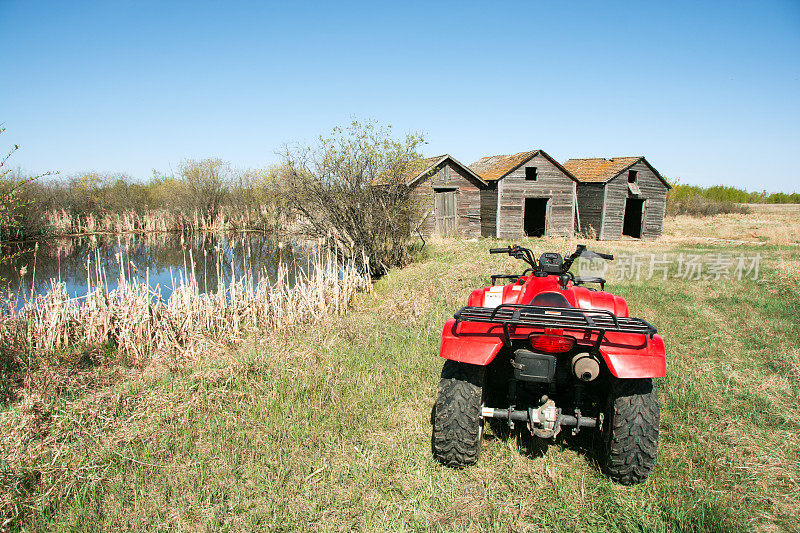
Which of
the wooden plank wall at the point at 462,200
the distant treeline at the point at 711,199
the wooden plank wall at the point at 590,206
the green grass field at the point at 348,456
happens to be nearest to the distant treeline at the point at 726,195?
the distant treeline at the point at 711,199

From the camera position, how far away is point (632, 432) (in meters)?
2.85

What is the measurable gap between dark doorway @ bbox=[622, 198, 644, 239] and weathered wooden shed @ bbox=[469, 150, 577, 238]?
4946mm

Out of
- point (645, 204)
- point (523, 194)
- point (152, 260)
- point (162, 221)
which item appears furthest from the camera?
point (162, 221)

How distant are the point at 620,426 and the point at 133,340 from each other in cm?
724

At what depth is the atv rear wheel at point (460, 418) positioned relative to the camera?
3066 millimetres

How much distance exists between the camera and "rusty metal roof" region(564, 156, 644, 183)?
2067cm

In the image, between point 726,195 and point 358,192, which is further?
point 726,195

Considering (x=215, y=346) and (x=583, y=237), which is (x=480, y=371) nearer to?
→ (x=215, y=346)

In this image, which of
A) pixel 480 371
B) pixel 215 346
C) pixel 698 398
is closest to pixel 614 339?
pixel 480 371

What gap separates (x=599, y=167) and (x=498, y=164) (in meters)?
5.29

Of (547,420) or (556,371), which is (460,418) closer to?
(547,420)

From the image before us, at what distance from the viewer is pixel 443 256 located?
1415 cm

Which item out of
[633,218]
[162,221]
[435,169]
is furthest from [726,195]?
[162,221]

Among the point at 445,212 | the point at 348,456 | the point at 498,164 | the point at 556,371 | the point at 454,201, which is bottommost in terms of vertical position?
the point at 348,456
